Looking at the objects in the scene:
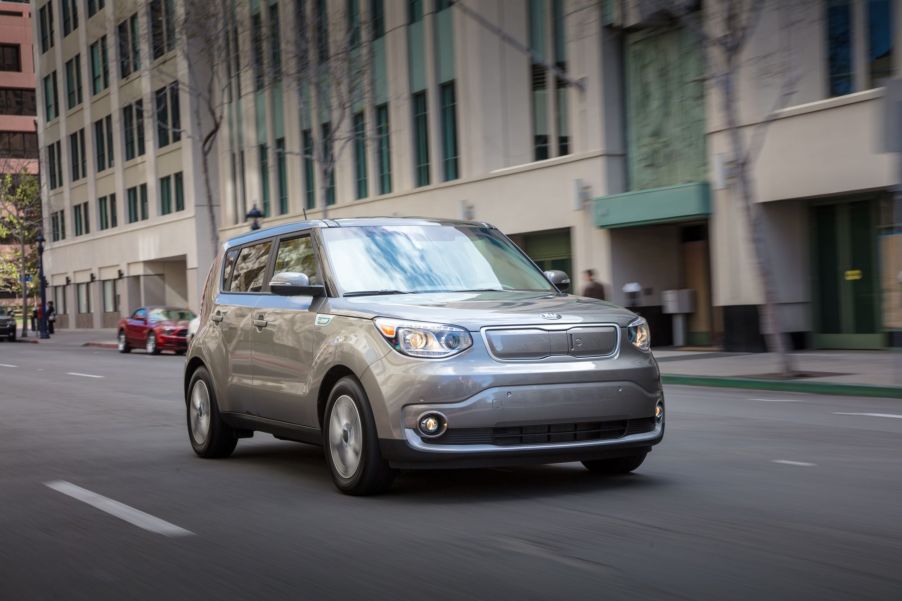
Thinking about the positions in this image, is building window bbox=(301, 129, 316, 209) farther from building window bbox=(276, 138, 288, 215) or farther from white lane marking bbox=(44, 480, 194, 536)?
white lane marking bbox=(44, 480, 194, 536)

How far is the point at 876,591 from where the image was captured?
4695 millimetres

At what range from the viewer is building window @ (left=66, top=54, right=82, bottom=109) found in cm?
6319

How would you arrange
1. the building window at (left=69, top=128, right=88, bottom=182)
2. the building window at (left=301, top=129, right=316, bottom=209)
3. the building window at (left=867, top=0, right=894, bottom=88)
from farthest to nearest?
the building window at (left=69, top=128, right=88, bottom=182), the building window at (left=301, top=129, right=316, bottom=209), the building window at (left=867, top=0, right=894, bottom=88)

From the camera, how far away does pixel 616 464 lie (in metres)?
7.76

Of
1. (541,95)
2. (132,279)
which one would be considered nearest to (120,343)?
(541,95)

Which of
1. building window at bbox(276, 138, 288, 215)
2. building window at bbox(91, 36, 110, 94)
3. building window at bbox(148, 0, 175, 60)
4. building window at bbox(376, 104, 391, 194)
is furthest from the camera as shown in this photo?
building window at bbox(91, 36, 110, 94)

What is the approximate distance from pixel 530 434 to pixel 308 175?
34691mm

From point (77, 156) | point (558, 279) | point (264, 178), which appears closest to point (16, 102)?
point (77, 156)

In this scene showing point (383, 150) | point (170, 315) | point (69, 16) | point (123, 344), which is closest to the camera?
point (170, 315)

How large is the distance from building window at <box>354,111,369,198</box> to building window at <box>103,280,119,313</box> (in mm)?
25700

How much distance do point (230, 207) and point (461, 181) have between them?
699 inches

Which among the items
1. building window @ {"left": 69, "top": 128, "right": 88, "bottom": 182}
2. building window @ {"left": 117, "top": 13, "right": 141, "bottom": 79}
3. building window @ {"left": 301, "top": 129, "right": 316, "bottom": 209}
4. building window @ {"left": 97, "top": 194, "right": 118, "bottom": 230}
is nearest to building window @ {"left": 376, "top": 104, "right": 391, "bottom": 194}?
building window @ {"left": 301, "top": 129, "right": 316, "bottom": 209}

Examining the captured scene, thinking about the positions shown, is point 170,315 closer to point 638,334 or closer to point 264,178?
point 264,178

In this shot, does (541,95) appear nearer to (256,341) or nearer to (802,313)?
(802,313)
